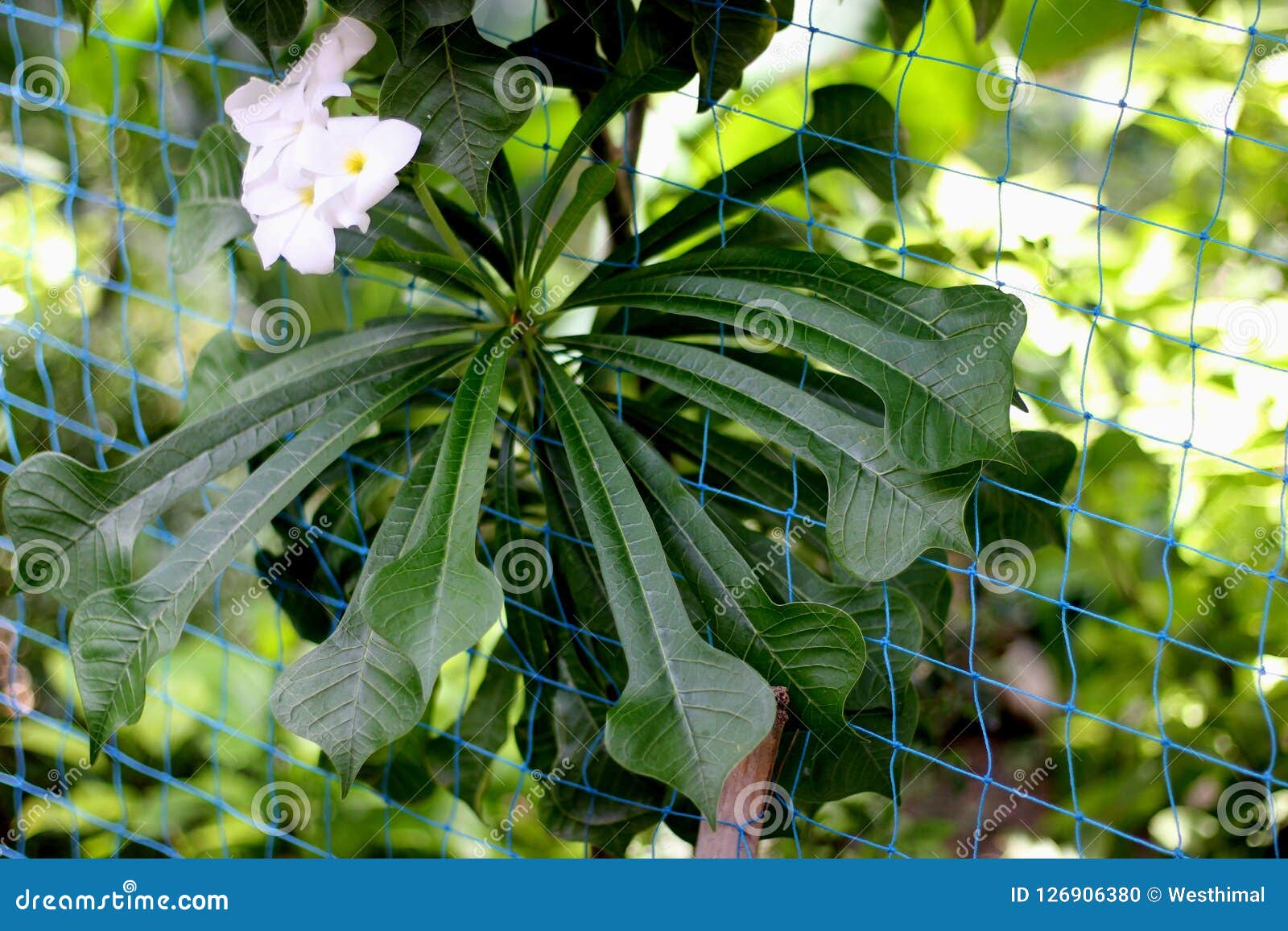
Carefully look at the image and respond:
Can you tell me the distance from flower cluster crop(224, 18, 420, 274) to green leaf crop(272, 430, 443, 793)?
31 cm

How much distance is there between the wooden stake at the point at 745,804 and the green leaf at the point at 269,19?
0.82 m

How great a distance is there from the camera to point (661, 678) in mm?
786

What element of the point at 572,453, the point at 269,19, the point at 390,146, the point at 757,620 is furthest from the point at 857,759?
the point at 269,19

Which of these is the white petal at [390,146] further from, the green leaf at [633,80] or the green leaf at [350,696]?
the green leaf at [350,696]

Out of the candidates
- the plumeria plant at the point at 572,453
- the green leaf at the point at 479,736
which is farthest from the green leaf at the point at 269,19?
the green leaf at the point at 479,736

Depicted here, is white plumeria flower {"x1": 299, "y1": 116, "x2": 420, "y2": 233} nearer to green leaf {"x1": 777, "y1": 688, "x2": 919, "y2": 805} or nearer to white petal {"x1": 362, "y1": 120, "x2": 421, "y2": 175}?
white petal {"x1": 362, "y1": 120, "x2": 421, "y2": 175}

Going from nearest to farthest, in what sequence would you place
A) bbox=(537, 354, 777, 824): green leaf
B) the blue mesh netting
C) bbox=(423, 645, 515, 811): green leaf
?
1. bbox=(537, 354, 777, 824): green leaf
2. bbox=(423, 645, 515, 811): green leaf
3. the blue mesh netting

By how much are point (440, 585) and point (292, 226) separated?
34 centimetres

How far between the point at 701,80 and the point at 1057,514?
62 centimetres

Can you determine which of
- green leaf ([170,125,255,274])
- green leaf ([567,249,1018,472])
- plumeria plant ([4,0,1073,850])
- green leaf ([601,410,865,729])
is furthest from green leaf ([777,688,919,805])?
green leaf ([170,125,255,274])

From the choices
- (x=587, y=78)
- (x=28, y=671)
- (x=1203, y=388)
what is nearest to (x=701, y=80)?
(x=587, y=78)

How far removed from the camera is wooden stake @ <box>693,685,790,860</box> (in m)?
0.94

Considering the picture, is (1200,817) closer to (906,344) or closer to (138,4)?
(906,344)

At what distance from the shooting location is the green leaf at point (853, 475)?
80 centimetres
